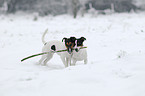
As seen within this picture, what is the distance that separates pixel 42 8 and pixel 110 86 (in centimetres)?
1939

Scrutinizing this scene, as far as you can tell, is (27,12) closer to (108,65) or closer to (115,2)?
(115,2)

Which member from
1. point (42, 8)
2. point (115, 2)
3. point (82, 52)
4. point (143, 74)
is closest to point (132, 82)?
point (143, 74)

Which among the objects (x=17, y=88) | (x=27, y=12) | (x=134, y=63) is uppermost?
(x=27, y=12)

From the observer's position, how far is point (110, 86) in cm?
219

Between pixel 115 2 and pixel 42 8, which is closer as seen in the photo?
pixel 115 2

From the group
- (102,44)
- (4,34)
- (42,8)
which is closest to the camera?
(102,44)

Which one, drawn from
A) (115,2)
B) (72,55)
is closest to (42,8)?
(115,2)

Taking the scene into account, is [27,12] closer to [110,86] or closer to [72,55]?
[72,55]

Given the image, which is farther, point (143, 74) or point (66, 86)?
point (143, 74)

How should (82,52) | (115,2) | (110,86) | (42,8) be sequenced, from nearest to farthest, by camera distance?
(110,86), (82,52), (115,2), (42,8)

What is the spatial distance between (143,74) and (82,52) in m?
1.80

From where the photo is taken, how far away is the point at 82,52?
4008mm

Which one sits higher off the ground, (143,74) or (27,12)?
(27,12)

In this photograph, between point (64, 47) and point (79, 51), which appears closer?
point (79, 51)
